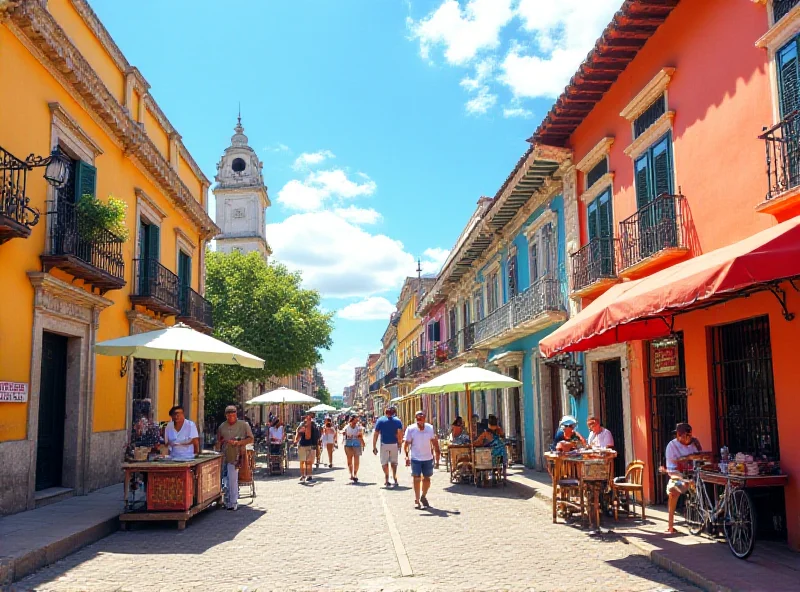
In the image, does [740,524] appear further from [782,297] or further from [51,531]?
[51,531]

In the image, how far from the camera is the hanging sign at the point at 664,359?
10375 millimetres

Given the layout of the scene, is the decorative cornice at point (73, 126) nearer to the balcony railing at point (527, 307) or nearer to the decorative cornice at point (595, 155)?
the decorative cornice at point (595, 155)

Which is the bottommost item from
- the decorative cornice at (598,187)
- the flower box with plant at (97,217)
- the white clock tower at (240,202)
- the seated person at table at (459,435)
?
the seated person at table at (459,435)

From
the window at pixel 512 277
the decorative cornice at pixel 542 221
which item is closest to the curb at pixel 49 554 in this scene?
the decorative cornice at pixel 542 221

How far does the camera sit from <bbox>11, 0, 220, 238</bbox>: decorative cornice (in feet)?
34.5

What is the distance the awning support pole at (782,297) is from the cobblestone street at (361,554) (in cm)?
286

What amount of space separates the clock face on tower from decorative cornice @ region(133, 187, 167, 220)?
127 feet

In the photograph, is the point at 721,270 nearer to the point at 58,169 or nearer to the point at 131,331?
the point at 58,169

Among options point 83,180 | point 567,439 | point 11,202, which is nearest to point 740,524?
point 567,439

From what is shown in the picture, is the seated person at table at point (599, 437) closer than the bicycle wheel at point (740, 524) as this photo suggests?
No

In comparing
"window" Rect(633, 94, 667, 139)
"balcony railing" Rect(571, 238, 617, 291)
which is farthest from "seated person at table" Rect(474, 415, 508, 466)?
"window" Rect(633, 94, 667, 139)

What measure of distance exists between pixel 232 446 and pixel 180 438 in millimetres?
1327

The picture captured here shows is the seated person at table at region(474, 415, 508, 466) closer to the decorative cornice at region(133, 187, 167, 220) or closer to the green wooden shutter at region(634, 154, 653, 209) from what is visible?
the green wooden shutter at region(634, 154, 653, 209)

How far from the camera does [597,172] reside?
13.7 metres
